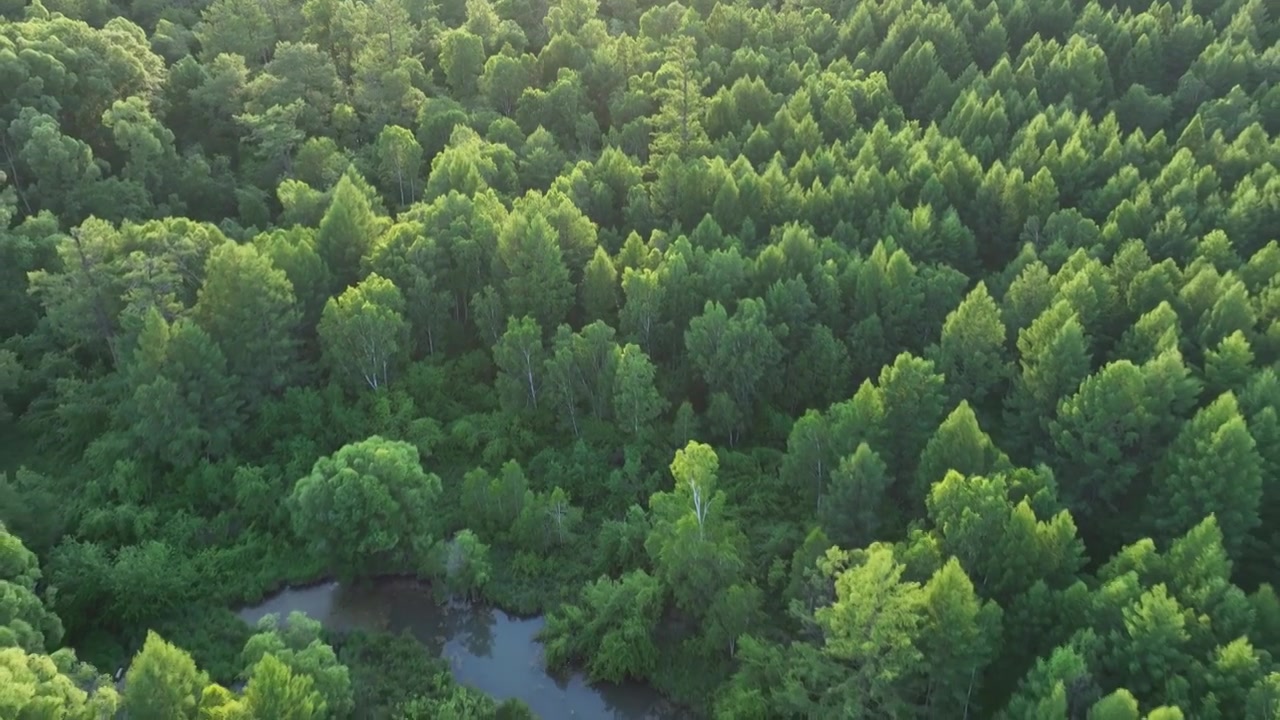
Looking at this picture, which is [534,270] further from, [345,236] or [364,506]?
[364,506]

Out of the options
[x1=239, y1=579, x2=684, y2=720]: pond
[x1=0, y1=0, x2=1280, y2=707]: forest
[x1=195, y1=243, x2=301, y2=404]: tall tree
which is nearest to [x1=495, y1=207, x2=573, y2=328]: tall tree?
[x1=0, y1=0, x2=1280, y2=707]: forest

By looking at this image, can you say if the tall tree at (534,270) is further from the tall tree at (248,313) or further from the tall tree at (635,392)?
the tall tree at (248,313)

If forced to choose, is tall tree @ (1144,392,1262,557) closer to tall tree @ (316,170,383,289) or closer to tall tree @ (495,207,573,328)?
tall tree @ (495,207,573,328)

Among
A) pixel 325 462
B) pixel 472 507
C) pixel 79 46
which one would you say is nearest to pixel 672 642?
pixel 472 507

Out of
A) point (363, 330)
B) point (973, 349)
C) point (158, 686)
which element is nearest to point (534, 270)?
point (363, 330)

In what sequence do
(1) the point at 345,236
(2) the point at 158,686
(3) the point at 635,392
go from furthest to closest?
(1) the point at 345,236 < (3) the point at 635,392 < (2) the point at 158,686

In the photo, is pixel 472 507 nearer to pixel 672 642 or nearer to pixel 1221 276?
pixel 672 642

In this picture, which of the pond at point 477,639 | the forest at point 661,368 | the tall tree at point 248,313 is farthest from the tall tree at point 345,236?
the pond at point 477,639
